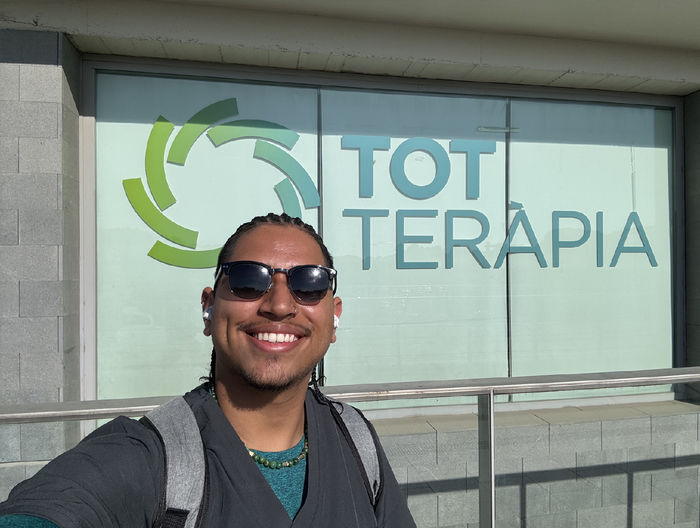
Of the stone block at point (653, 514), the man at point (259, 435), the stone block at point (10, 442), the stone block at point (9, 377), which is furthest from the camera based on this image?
the stone block at point (9, 377)

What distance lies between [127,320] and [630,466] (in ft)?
14.6

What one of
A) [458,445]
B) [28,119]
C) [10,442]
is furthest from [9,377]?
[458,445]

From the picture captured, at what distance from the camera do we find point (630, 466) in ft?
9.00

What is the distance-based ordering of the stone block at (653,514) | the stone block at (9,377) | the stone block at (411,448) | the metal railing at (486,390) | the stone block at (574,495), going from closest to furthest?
the metal railing at (486,390)
the stone block at (411,448)
the stone block at (574,495)
the stone block at (653,514)
the stone block at (9,377)

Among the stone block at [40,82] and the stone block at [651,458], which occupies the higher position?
the stone block at [40,82]

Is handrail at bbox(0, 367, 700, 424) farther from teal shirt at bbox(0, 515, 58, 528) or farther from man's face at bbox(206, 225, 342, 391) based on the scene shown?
teal shirt at bbox(0, 515, 58, 528)

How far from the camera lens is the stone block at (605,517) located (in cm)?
272

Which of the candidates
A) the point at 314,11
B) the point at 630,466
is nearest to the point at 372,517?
the point at 630,466

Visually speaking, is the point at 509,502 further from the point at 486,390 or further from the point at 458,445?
the point at 486,390

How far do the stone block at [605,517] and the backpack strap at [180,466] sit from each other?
2362 millimetres

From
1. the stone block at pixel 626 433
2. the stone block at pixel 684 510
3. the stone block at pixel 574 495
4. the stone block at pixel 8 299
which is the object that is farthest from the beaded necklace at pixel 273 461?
the stone block at pixel 8 299

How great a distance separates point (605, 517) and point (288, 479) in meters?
2.26

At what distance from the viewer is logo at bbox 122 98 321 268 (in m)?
5.31

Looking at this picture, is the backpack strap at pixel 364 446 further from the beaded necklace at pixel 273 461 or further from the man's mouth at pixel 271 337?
the man's mouth at pixel 271 337
